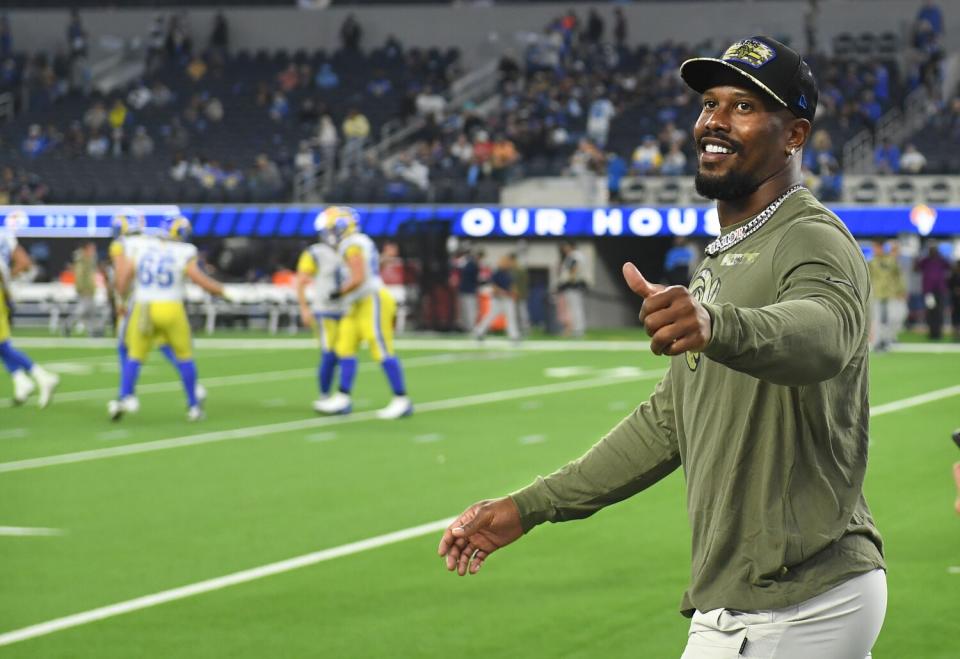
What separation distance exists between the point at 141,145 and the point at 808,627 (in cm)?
3793

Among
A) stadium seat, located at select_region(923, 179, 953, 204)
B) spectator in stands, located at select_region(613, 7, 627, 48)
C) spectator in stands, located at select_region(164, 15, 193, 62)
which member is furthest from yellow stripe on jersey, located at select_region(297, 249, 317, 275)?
spectator in stands, located at select_region(164, 15, 193, 62)

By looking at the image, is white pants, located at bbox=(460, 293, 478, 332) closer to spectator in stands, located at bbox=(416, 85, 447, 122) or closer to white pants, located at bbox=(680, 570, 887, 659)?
spectator in stands, located at bbox=(416, 85, 447, 122)

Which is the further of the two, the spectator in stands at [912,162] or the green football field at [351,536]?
the spectator in stands at [912,162]

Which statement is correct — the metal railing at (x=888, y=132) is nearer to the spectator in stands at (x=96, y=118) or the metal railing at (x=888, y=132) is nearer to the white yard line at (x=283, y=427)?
the white yard line at (x=283, y=427)

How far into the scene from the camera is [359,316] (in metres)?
16.0

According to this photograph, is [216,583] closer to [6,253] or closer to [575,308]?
[6,253]

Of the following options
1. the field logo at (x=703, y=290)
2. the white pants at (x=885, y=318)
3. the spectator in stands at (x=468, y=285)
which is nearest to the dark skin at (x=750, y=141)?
the field logo at (x=703, y=290)

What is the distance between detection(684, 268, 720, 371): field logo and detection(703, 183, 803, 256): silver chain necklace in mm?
59

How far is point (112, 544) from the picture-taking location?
9156 mm

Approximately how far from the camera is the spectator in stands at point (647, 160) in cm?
3300

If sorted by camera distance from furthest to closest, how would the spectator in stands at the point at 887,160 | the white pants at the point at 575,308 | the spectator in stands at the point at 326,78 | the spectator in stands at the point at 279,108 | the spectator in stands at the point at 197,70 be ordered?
the spectator in stands at the point at 197,70 < the spectator in stands at the point at 326,78 < the spectator in stands at the point at 279,108 < the spectator in stands at the point at 887,160 < the white pants at the point at 575,308

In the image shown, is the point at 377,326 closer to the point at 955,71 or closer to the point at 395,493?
the point at 395,493

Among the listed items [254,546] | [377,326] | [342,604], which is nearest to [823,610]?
[342,604]

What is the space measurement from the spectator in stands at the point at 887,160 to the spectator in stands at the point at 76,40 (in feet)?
76.9
